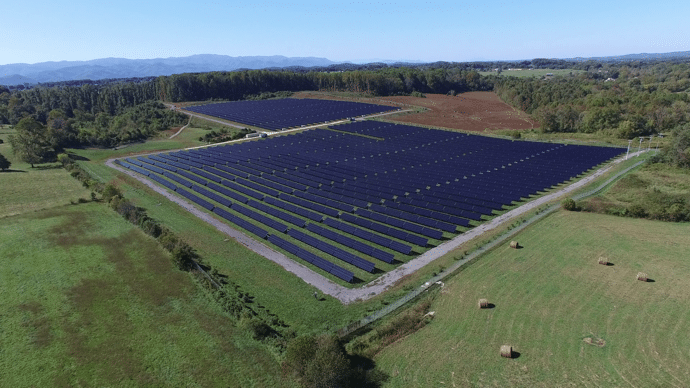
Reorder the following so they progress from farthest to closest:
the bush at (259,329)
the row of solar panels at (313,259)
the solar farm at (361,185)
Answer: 1. the solar farm at (361,185)
2. the row of solar panels at (313,259)
3. the bush at (259,329)

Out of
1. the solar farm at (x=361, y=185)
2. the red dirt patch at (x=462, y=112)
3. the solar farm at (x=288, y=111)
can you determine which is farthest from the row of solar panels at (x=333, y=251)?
the red dirt patch at (x=462, y=112)

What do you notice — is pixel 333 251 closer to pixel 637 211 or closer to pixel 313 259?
pixel 313 259

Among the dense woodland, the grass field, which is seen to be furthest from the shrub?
the dense woodland

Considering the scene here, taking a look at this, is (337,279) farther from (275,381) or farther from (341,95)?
(341,95)

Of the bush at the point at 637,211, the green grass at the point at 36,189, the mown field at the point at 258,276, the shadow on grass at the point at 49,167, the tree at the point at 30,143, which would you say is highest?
the tree at the point at 30,143

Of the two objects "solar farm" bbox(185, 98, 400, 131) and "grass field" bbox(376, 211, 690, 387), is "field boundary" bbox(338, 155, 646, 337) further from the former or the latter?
"solar farm" bbox(185, 98, 400, 131)

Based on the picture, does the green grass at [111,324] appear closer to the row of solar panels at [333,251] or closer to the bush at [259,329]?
the bush at [259,329]
